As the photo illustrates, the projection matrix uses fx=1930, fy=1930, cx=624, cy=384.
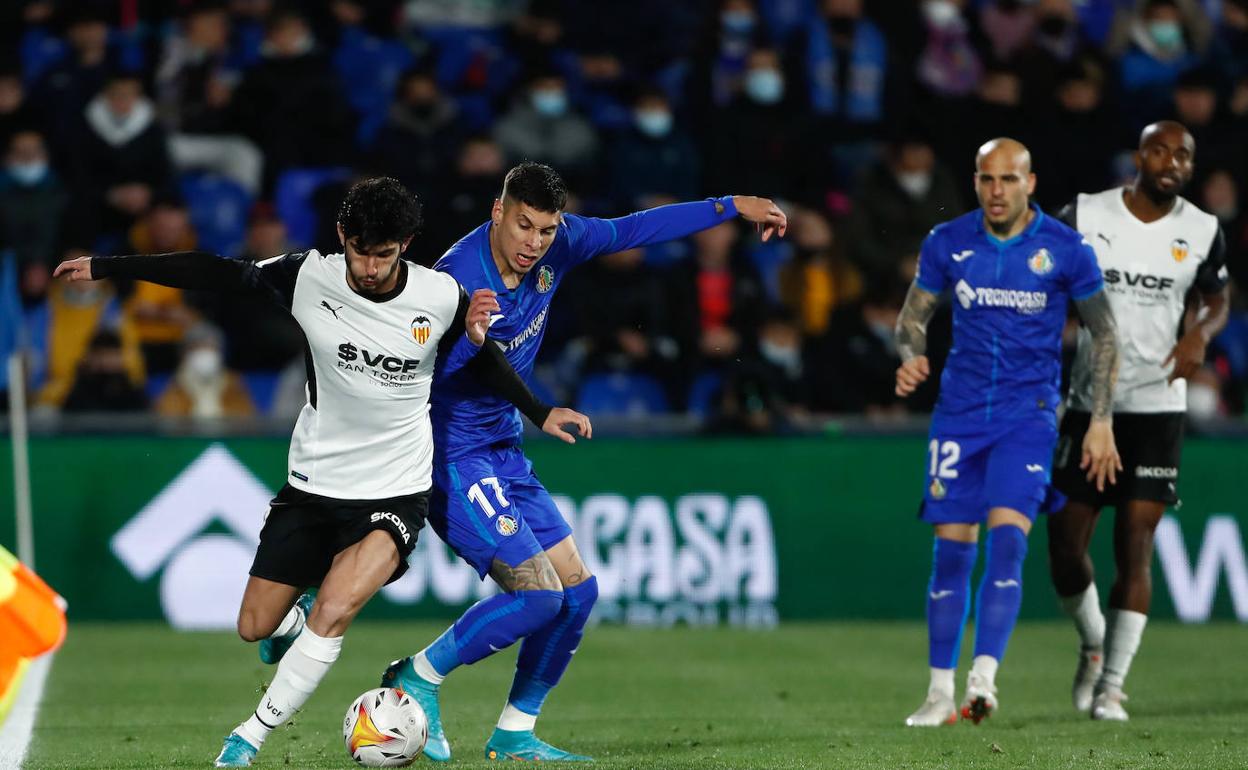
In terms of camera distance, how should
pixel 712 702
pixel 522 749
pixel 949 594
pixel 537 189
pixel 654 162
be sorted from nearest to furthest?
pixel 537 189, pixel 522 749, pixel 949 594, pixel 712 702, pixel 654 162

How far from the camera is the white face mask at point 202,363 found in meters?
14.6

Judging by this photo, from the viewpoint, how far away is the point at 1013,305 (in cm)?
896

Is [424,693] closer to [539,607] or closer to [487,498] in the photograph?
[539,607]

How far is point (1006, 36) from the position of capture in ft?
60.8

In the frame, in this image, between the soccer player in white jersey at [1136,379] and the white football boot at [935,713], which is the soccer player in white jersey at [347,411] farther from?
the soccer player in white jersey at [1136,379]

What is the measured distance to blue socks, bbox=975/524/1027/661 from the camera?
8.72 m

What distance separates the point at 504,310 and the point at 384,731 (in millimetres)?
1756

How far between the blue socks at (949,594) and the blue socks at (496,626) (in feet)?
7.26

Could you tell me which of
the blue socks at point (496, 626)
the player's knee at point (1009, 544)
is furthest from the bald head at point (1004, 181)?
the blue socks at point (496, 626)

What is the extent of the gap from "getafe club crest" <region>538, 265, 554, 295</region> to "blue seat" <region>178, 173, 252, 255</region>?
8.25 metres

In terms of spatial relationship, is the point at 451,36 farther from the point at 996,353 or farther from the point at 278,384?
the point at 996,353

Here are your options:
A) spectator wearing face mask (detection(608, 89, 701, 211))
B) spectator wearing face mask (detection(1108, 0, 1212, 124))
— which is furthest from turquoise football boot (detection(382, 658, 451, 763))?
spectator wearing face mask (detection(1108, 0, 1212, 124))

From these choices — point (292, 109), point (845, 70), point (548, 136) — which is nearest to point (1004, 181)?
point (548, 136)

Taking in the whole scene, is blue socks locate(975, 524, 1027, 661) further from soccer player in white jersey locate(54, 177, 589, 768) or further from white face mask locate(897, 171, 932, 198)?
white face mask locate(897, 171, 932, 198)
